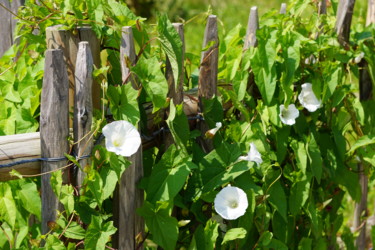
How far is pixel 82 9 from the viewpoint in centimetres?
194

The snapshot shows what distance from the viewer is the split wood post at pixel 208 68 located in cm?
212

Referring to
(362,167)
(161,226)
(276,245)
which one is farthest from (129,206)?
(362,167)

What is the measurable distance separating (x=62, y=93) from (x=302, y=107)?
1028mm

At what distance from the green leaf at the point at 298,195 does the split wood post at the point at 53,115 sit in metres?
0.95

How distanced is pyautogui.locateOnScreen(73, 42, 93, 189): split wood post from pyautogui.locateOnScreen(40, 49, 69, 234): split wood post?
0.03 meters

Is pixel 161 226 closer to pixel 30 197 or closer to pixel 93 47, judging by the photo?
pixel 30 197

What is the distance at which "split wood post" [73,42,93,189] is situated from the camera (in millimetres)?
1729

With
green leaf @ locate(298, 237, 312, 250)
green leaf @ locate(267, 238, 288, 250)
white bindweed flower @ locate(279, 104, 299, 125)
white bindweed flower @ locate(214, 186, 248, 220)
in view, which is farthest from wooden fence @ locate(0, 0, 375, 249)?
green leaf @ locate(298, 237, 312, 250)

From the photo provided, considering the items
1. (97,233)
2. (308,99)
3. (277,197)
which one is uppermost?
(308,99)

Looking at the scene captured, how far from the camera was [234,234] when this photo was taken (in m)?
2.07

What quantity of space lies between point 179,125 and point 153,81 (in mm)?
220

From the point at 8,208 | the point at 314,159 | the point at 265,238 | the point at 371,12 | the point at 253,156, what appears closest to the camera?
the point at 8,208

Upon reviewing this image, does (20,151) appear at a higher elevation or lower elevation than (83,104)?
lower

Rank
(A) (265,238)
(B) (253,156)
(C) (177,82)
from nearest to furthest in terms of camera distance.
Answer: (C) (177,82), (B) (253,156), (A) (265,238)
